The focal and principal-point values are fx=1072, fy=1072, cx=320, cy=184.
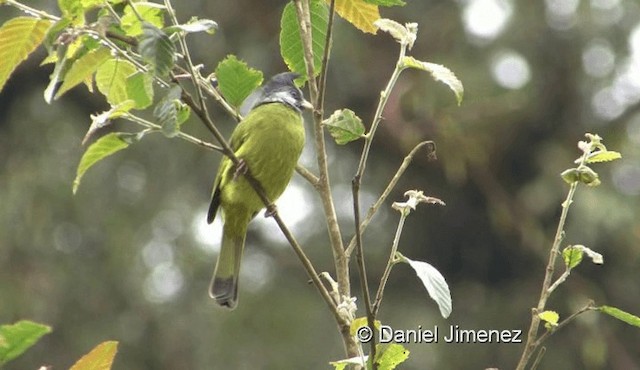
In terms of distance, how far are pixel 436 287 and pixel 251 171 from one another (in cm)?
134

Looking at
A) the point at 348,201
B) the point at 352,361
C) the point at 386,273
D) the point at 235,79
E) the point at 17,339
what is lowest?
the point at 17,339

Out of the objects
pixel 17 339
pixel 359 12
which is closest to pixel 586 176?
pixel 359 12

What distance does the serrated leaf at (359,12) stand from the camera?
6.15 ft

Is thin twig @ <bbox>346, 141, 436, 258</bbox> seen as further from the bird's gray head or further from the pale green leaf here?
the bird's gray head

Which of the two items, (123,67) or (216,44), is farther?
(216,44)

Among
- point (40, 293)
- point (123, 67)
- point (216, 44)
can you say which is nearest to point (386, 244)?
point (216, 44)

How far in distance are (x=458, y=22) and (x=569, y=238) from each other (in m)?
2.03

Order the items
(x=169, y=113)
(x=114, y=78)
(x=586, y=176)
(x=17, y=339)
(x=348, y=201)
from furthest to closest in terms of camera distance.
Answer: (x=348, y=201) → (x=114, y=78) → (x=586, y=176) → (x=169, y=113) → (x=17, y=339)

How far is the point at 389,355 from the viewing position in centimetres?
156

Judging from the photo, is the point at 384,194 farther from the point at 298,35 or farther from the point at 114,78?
the point at 114,78

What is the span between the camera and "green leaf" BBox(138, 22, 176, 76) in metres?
1.45

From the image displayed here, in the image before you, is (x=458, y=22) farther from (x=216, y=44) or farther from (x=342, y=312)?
(x=342, y=312)

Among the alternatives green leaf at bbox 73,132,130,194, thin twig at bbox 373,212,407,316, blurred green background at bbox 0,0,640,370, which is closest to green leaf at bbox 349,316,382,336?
thin twig at bbox 373,212,407,316

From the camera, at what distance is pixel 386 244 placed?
8.52 m
